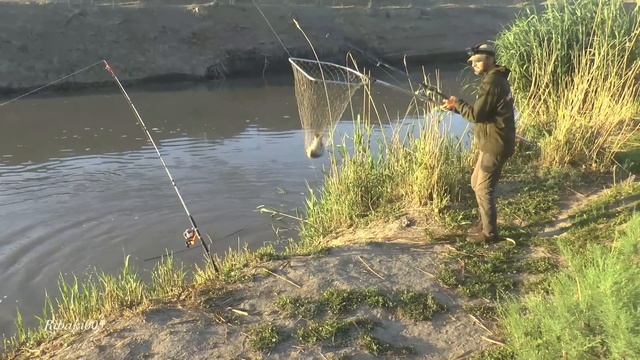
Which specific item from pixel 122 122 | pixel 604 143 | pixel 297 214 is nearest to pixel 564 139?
pixel 604 143

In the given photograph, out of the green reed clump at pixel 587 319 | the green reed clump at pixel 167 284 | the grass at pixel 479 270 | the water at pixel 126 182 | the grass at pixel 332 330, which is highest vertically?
the green reed clump at pixel 587 319

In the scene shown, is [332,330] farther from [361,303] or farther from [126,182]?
[126,182]

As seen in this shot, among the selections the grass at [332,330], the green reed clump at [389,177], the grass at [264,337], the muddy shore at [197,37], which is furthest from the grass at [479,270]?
the muddy shore at [197,37]

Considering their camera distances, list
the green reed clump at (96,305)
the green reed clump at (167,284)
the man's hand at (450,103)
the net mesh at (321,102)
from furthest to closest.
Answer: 1. the net mesh at (321,102)
2. the man's hand at (450,103)
3. the green reed clump at (167,284)
4. the green reed clump at (96,305)

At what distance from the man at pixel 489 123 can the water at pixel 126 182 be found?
2.96 metres

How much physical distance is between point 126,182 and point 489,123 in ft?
21.8

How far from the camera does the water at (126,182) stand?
7.07 metres

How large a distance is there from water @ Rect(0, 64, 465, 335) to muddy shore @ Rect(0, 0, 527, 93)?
11.8ft

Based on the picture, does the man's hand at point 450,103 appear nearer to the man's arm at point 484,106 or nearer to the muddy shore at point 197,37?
the man's arm at point 484,106

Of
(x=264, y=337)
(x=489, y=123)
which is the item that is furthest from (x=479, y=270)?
(x=264, y=337)

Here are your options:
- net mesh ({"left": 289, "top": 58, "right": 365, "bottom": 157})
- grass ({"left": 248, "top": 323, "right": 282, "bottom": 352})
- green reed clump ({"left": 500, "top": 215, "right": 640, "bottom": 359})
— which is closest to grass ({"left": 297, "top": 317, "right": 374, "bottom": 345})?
grass ({"left": 248, "top": 323, "right": 282, "bottom": 352})

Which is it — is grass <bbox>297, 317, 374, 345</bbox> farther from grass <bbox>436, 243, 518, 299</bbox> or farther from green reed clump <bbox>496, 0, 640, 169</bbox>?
green reed clump <bbox>496, 0, 640, 169</bbox>

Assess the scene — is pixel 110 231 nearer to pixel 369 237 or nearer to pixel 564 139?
pixel 369 237

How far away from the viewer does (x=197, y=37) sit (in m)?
23.3
